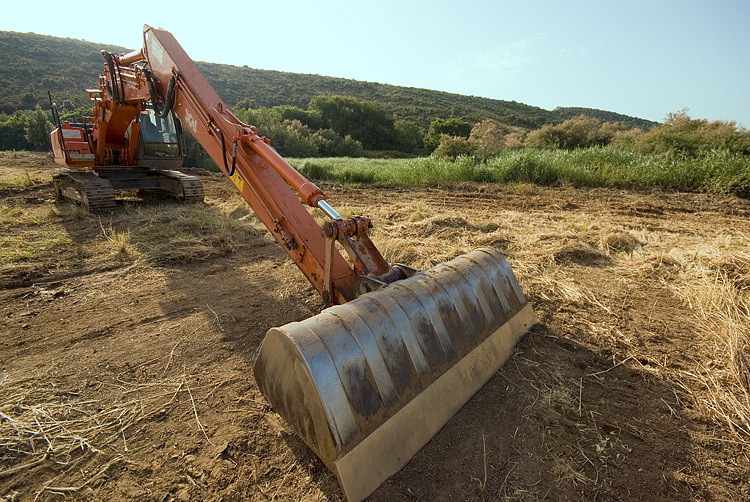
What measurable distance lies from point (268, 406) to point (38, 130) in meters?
32.6

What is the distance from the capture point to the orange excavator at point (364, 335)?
1.80 metres

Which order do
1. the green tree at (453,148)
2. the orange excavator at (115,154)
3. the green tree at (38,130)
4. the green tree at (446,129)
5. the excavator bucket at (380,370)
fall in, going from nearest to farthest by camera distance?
1. the excavator bucket at (380,370)
2. the orange excavator at (115,154)
3. the green tree at (453,148)
4. the green tree at (38,130)
5. the green tree at (446,129)

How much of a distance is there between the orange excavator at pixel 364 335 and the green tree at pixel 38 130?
29866 millimetres

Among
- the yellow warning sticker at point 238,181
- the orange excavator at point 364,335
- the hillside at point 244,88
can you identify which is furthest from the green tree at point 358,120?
the orange excavator at point 364,335

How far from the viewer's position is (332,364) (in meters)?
A: 1.82

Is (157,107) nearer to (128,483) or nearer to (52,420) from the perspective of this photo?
(52,420)

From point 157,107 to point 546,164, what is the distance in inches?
452

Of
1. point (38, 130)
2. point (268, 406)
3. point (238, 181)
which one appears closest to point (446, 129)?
point (38, 130)

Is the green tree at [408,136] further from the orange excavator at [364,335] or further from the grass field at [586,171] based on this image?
the orange excavator at [364,335]

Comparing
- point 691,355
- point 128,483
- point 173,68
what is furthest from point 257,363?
point 173,68

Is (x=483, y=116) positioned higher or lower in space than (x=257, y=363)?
higher

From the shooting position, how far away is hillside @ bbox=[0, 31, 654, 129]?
37875 millimetres

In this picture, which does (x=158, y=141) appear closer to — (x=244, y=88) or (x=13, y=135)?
(x=13, y=135)

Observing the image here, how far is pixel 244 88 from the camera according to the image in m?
48.2
